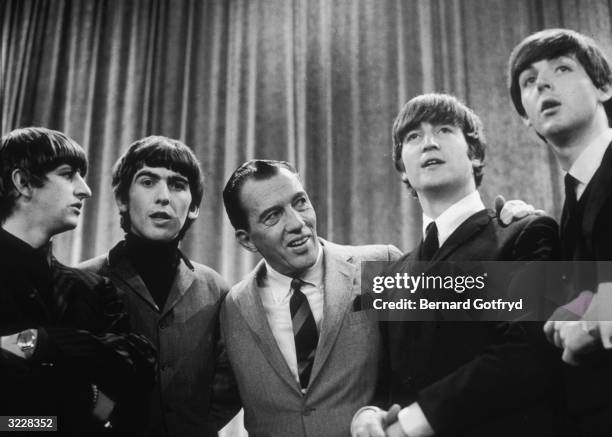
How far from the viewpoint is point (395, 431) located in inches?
62.3

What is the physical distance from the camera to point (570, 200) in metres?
1.57

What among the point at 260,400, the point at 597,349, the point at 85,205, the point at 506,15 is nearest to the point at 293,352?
the point at 260,400

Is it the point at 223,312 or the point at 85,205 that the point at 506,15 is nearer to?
the point at 223,312

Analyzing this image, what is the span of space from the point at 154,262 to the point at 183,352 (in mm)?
314

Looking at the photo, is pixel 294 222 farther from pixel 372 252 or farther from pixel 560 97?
pixel 560 97

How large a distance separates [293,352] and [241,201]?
0.53 m

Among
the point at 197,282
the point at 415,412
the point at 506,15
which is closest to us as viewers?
the point at 415,412

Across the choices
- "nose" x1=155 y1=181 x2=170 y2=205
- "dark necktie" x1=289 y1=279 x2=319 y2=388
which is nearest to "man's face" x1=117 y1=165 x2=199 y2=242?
Result: "nose" x1=155 y1=181 x2=170 y2=205

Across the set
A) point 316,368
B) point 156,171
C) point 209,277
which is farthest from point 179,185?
point 316,368

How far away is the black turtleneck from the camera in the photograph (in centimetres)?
203

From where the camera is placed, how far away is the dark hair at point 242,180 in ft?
6.76

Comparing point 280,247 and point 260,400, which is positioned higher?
point 280,247

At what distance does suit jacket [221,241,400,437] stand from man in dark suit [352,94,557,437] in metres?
0.07

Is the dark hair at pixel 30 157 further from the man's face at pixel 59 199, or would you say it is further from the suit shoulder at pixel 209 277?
the suit shoulder at pixel 209 277
